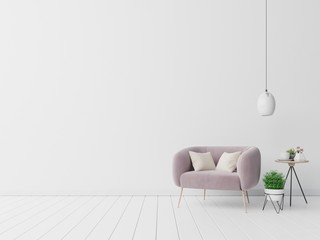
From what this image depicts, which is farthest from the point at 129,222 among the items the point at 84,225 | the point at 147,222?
the point at 84,225

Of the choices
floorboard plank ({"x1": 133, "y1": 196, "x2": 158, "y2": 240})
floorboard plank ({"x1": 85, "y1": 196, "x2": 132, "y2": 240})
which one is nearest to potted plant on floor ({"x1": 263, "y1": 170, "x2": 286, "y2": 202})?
floorboard plank ({"x1": 133, "y1": 196, "x2": 158, "y2": 240})

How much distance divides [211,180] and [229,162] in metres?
0.47

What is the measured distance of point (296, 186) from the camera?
6.01 metres

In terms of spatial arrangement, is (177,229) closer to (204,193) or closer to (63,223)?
(63,223)

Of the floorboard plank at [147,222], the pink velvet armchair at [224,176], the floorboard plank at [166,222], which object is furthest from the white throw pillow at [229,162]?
the floorboard plank at [147,222]

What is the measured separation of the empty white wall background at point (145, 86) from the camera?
604cm

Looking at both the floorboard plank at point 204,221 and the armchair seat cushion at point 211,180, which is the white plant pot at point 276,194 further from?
the floorboard plank at point 204,221

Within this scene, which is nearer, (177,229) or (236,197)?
(177,229)

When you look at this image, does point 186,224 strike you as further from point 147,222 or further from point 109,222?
point 109,222

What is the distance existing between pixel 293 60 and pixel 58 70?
3468 mm

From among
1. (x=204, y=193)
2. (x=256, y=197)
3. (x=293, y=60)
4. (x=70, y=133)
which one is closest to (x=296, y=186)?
(x=256, y=197)

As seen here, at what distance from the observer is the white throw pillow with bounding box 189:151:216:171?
A: 17.6 feet

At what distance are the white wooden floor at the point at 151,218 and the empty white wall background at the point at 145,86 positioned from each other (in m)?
0.58

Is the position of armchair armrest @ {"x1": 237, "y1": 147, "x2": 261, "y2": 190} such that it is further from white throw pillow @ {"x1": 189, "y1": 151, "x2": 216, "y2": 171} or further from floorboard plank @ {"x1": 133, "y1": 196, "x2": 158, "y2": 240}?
floorboard plank @ {"x1": 133, "y1": 196, "x2": 158, "y2": 240}
